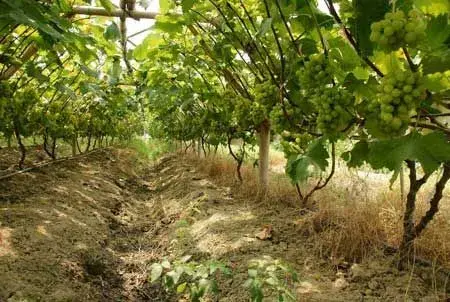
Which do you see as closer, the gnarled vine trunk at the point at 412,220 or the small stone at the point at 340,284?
the gnarled vine trunk at the point at 412,220

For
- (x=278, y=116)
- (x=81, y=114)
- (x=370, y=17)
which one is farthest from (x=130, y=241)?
(x=81, y=114)

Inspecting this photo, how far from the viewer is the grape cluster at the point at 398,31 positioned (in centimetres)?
110

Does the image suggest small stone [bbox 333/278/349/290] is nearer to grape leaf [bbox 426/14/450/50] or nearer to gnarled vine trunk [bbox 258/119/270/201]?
grape leaf [bbox 426/14/450/50]

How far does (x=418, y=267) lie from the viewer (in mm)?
2961

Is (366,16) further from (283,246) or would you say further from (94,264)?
(94,264)

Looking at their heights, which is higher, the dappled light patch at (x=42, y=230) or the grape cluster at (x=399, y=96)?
the grape cluster at (x=399, y=96)

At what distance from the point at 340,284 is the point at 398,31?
7.74 feet

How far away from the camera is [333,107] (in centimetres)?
156

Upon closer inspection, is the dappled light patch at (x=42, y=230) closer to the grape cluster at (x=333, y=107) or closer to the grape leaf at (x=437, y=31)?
the grape cluster at (x=333, y=107)

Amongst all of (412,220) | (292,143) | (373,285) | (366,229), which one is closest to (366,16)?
(292,143)

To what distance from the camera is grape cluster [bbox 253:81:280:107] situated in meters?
2.22

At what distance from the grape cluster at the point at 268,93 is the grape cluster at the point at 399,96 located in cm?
101

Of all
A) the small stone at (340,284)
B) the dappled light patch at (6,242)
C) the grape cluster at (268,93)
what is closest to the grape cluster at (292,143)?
the grape cluster at (268,93)

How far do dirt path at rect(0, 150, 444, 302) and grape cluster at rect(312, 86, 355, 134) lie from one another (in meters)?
1.55
